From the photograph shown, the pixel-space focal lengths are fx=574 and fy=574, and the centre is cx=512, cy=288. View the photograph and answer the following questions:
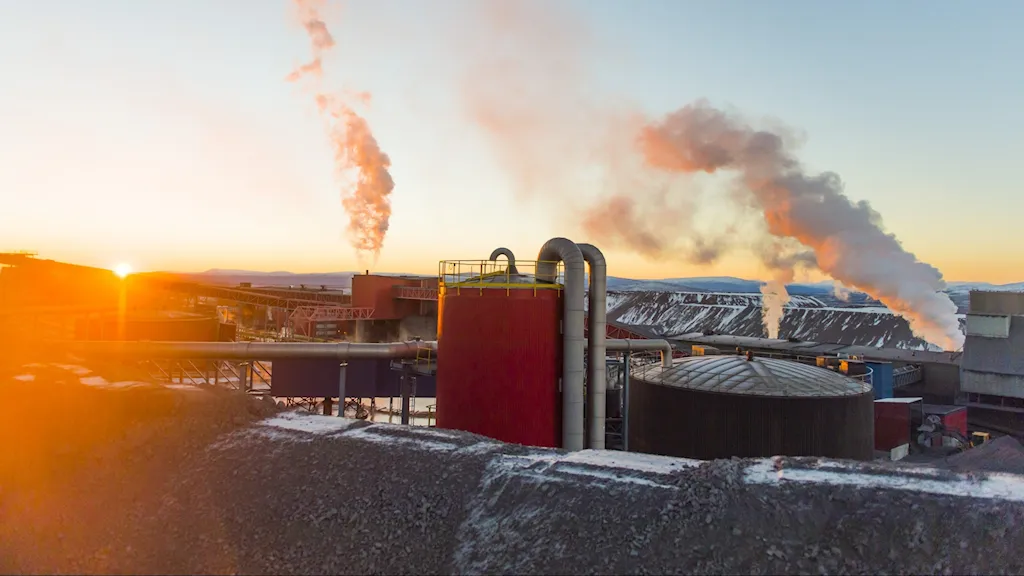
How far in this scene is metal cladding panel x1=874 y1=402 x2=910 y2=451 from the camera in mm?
26578

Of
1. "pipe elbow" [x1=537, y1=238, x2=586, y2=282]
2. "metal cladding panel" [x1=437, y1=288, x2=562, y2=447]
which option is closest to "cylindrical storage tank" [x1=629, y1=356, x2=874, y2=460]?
"metal cladding panel" [x1=437, y1=288, x2=562, y2=447]

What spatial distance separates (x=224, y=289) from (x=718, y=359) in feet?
164

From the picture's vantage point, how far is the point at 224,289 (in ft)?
184

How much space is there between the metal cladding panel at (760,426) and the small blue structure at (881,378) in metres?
14.7

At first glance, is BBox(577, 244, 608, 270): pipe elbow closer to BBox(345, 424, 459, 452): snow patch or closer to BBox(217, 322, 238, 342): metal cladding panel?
BBox(345, 424, 459, 452): snow patch

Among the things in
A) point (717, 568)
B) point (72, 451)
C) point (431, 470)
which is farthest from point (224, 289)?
point (717, 568)

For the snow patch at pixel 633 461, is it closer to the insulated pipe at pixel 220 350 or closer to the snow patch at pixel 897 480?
the snow patch at pixel 897 480

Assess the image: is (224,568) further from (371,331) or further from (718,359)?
(371,331)

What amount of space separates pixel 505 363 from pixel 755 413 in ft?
27.8

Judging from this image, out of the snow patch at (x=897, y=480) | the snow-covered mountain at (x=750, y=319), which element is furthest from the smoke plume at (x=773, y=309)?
the snow patch at (x=897, y=480)

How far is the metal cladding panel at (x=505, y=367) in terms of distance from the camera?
49.7ft

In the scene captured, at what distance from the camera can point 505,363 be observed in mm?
15203

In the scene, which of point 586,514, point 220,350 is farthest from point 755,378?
point 220,350

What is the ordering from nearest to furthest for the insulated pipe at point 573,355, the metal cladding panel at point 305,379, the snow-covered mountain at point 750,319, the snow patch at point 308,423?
1. the snow patch at point 308,423
2. the insulated pipe at point 573,355
3. the metal cladding panel at point 305,379
4. the snow-covered mountain at point 750,319
